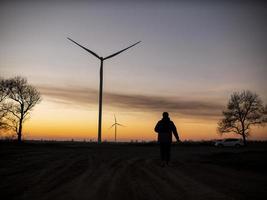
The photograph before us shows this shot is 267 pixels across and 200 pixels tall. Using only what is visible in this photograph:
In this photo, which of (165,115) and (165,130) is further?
(165,115)

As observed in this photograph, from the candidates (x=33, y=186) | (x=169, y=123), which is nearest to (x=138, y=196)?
(x=33, y=186)

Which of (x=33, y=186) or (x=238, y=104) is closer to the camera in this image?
(x=33, y=186)

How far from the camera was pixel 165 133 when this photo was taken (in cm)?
1376

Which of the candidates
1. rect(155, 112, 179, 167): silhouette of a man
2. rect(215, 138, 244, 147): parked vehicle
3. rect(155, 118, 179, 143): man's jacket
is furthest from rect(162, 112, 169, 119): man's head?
rect(215, 138, 244, 147): parked vehicle

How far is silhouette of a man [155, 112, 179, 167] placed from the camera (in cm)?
1369

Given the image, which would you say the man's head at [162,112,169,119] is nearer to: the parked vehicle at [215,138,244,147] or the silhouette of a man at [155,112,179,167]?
the silhouette of a man at [155,112,179,167]

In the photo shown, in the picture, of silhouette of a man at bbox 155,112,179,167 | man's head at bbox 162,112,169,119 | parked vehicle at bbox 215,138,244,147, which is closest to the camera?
silhouette of a man at bbox 155,112,179,167

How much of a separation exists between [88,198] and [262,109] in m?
76.0

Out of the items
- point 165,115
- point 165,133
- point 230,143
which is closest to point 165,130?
point 165,133

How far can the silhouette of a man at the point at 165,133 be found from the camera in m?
13.7

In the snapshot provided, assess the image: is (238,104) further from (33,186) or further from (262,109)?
(33,186)

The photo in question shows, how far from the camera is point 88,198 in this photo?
21.4 feet

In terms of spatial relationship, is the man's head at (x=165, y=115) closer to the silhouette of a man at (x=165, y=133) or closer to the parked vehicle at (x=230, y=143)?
the silhouette of a man at (x=165, y=133)

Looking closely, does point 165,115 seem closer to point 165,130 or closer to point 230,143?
point 165,130
